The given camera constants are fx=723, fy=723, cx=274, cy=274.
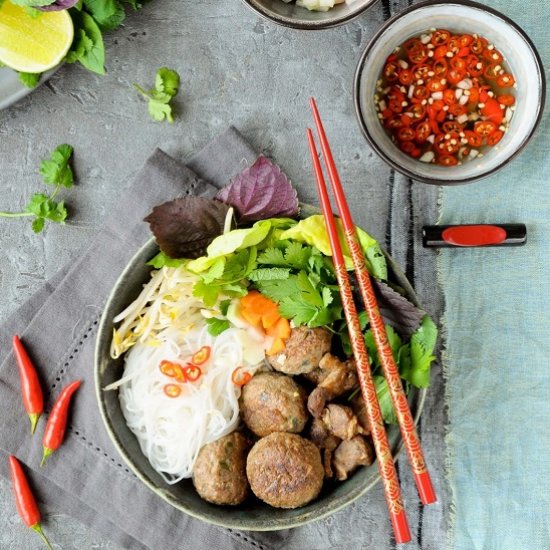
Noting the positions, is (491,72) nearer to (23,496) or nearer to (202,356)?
(202,356)

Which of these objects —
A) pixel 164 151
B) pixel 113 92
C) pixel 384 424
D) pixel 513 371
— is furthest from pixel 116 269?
pixel 513 371

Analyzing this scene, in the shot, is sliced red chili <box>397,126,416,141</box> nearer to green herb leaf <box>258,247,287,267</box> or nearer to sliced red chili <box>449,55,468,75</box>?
sliced red chili <box>449,55,468,75</box>

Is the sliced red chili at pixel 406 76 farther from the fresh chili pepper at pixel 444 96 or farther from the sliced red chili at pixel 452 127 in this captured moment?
the sliced red chili at pixel 452 127

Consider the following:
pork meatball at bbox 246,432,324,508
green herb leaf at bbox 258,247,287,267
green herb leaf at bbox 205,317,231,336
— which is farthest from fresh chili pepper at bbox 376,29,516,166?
pork meatball at bbox 246,432,324,508

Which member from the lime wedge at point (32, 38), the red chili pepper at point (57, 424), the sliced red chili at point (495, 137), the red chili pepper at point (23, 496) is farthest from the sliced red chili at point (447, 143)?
the red chili pepper at point (23, 496)

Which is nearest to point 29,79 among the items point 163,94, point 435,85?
point 163,94
